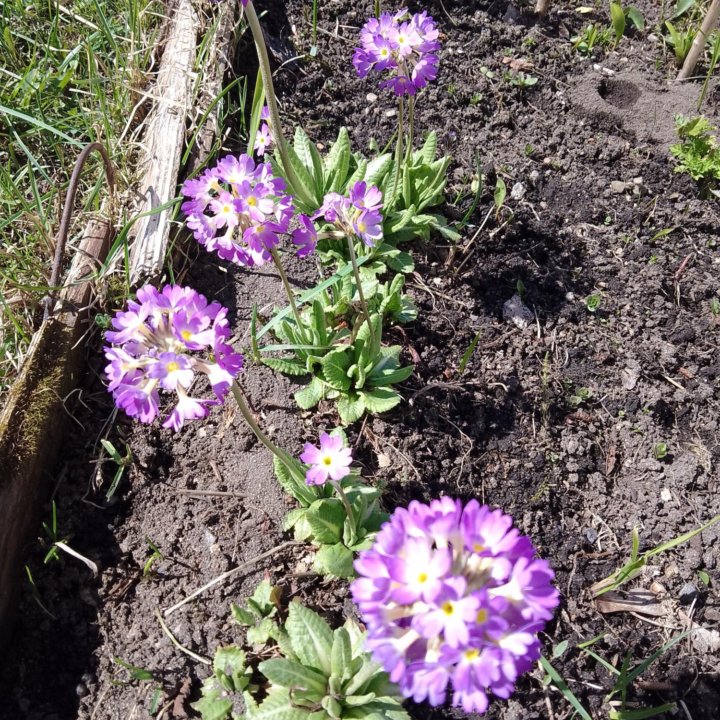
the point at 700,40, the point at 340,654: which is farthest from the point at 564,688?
the point at 700,40

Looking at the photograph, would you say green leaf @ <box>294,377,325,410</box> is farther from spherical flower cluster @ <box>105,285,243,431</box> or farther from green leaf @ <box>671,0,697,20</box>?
green leaf @ <box>671,0,697,20</box>

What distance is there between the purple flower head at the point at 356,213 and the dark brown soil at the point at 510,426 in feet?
2.47

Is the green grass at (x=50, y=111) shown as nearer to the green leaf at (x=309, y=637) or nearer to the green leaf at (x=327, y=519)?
the green leaf at (x=327, y=519)

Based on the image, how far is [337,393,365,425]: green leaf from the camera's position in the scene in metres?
3.13

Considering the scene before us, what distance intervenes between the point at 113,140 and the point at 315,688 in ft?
10.2

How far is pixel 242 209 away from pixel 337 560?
4.70 ft

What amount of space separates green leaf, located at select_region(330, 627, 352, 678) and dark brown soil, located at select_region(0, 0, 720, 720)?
40 centimetres

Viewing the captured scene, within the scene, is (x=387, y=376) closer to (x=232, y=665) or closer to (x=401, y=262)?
(x=401, y=262)

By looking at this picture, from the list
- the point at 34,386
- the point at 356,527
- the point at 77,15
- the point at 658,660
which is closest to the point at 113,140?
the point at 77,15

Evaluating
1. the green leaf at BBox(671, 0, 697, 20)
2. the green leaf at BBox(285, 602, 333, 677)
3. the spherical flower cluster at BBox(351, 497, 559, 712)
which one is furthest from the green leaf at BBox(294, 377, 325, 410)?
the green leaf at BBox(671, 0, 697, 20)

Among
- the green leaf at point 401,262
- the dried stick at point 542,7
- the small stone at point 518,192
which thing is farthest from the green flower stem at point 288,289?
the dried stick at point 542,7

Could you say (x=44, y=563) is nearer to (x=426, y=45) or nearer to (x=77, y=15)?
(x=426, y=45)

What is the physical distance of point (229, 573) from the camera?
9.45 ft

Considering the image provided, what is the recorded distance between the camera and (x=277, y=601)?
277cm
